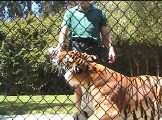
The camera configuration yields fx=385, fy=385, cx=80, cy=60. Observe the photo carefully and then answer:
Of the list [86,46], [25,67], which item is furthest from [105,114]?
[25,67]

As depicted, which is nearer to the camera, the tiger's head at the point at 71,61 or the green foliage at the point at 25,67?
the tiger's head at the point at 71,61

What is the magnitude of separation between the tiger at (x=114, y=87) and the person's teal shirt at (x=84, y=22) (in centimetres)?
40

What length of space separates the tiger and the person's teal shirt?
40cm

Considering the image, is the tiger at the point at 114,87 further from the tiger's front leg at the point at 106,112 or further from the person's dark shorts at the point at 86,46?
the person's dark shorts at the point at 86,46

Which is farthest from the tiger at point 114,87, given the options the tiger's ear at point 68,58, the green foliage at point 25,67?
the green foliage at point 25,67

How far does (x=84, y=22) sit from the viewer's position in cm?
455

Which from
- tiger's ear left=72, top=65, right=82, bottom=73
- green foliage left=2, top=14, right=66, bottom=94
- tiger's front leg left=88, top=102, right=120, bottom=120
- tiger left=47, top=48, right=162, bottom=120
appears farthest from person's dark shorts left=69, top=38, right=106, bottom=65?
green foliage left=2, top=14, right=66, bottom=94

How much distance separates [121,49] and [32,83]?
3.17m

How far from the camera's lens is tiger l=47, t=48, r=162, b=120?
405 centimetres

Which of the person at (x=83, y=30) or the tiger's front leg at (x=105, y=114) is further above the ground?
the person at (x=83, y=30)

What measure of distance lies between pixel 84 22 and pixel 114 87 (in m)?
0.94

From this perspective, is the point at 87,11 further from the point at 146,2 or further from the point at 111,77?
the point at 146,2

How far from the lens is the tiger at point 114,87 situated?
4055 mm

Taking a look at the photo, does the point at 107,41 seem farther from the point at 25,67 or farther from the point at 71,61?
the point at 25,67
